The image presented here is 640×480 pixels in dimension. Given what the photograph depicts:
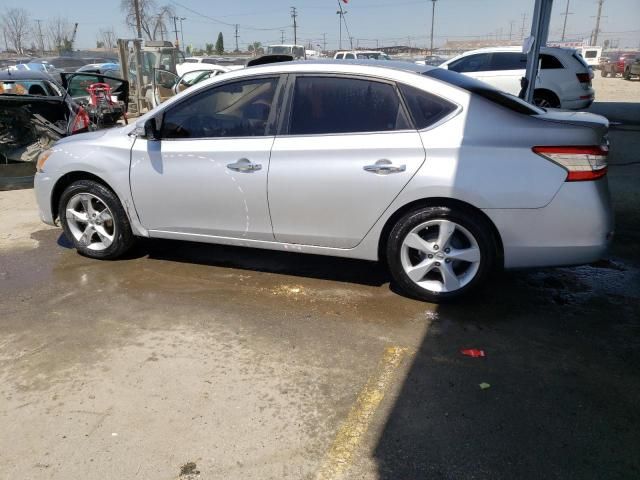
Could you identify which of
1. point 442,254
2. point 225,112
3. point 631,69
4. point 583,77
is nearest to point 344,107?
point 225,112

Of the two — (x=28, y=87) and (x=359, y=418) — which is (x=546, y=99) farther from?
(x=359, y=418)

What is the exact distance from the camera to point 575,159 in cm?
343

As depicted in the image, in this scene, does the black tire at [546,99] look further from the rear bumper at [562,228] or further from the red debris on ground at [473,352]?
the red debris on ground at [473,352]

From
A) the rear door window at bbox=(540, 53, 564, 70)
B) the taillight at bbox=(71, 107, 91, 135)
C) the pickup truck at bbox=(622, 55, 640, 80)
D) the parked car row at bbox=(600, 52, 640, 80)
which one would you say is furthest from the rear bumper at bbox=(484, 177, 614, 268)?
the parked car row at bbox=(600, 52, 640, 80)

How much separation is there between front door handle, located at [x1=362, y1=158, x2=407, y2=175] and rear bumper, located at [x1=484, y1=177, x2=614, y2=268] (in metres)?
0.65

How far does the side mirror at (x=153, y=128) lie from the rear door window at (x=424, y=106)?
1940mm

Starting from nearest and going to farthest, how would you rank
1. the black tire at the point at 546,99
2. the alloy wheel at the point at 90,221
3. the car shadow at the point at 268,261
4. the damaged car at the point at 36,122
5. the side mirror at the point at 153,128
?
the side mirror at the point at 153,128
the car shadow at the point at 268,261
the alloy wheel at the point at 90,221
the damaged car at the point at 36,122
the black tire at the point at 546,99

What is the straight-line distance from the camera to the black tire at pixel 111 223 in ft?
15.0

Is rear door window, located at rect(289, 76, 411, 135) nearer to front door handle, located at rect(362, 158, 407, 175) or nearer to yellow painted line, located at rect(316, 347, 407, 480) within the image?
front door handle, located at rect(362, 158, 407, 175)

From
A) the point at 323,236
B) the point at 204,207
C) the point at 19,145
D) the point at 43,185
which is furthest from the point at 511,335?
the point at 19,145

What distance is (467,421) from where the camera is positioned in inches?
105

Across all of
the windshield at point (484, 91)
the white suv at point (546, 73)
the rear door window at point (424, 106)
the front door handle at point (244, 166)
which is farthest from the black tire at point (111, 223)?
the white suv at point (546, 73)

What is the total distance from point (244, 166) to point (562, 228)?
2.24 m

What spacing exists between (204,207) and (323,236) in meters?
1.00
